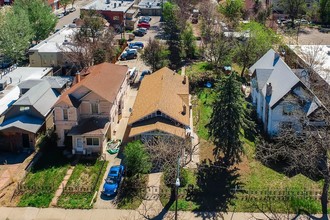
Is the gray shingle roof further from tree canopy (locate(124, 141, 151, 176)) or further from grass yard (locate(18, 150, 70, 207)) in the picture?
grass yard (locate(18, 150, 70, 207))

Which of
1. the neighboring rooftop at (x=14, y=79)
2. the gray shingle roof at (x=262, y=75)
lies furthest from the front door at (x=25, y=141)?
the gray shingle roof at (x=262, y=75)

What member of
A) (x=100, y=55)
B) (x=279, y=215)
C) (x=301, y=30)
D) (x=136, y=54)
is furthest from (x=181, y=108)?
(x=301, y=30)

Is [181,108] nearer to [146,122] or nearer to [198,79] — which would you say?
[146,122]

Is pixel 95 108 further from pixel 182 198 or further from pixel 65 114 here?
pixel 182 198

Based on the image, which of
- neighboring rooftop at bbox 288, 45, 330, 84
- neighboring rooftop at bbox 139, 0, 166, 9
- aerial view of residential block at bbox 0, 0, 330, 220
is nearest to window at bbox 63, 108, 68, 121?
aerial view of residential block at bbox 0, 0, 330, 220

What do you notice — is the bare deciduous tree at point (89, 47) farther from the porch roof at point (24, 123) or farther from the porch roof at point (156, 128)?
the porch roof at point (156, 128)
